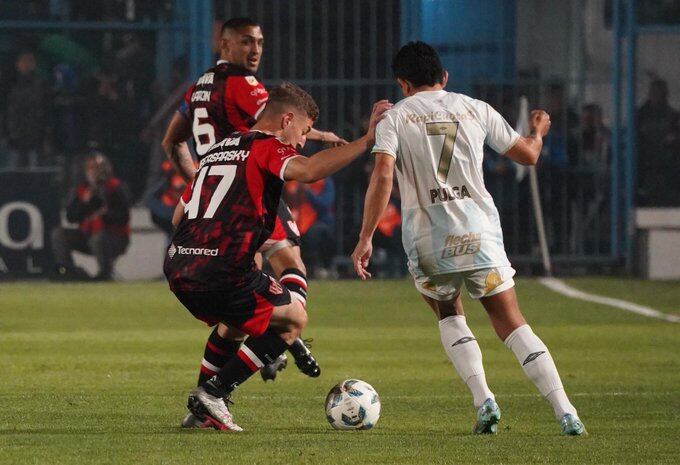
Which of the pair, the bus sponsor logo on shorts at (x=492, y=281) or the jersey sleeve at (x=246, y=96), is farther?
the jersey sleeve at (x=246, y=96)

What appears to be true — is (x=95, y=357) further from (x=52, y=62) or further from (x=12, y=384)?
(x=52, y=62)

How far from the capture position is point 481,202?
755 cm

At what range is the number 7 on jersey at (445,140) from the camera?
746cm

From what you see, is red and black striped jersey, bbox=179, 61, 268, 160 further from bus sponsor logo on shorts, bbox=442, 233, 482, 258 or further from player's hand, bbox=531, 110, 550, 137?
bus sponsor logo on shorts, bbox=442, 233, 482, 258

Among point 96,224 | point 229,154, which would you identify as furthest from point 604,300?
point 229,154

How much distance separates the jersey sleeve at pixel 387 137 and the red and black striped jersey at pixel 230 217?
364 mm

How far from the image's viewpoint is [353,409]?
7.64 metres

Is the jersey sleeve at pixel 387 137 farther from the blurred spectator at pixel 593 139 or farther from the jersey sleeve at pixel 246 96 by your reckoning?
the blurred spectator at pixel 593 139

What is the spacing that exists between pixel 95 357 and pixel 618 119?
1163 cm

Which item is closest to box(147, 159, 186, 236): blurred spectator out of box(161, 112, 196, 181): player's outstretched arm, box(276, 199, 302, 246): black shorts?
box(161, 112, 196, 181): player's outstretched arm

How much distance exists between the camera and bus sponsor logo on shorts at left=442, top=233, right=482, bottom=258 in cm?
744

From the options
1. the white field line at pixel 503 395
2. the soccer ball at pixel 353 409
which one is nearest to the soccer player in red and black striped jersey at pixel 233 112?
the white field line at pixel 503 395

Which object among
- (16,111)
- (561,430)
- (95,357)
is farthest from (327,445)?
(16,111)

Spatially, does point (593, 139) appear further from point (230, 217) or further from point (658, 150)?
point (230, 217)
